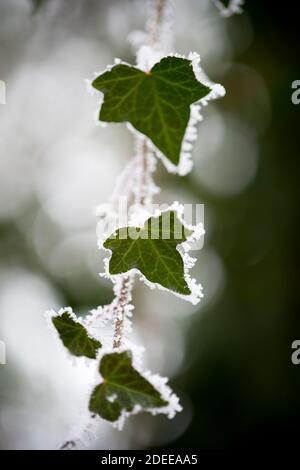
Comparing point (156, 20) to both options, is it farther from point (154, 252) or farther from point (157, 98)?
point (154, 252)

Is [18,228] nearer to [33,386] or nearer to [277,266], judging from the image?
[33,386]

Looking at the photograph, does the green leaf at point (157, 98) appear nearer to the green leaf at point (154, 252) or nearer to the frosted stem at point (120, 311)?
the green leaf at point (154, 252)

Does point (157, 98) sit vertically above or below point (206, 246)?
below

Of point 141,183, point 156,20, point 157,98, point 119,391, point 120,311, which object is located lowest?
point 119,391

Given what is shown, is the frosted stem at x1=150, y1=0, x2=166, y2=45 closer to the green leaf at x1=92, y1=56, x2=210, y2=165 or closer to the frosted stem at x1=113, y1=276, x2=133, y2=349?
the green leaf at x1=92, y1=56, x2=210, y2=165

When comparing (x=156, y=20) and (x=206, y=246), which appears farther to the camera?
(x=206, y=246)

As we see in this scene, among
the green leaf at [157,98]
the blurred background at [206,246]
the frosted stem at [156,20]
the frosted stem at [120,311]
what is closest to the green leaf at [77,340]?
the frosted stem at [120,311]

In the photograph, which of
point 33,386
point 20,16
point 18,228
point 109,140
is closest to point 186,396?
point 33,386

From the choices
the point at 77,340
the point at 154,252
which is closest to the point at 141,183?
the point at 154,252

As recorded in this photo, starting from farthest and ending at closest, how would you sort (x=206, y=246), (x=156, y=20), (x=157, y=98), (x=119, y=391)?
1. (x=206, y=246)
2. (x=156, y=20)
3. (x=157, y=98)
4. (x=119, y=391)
